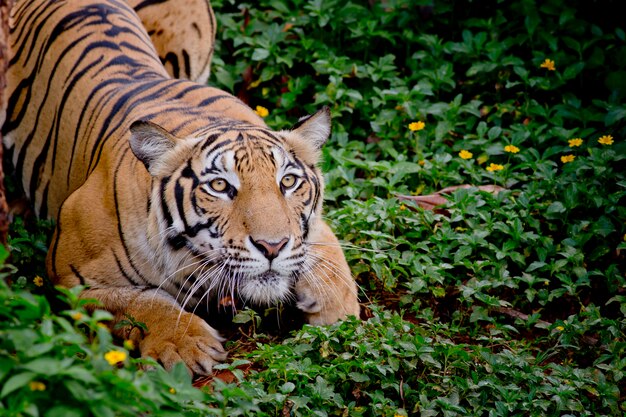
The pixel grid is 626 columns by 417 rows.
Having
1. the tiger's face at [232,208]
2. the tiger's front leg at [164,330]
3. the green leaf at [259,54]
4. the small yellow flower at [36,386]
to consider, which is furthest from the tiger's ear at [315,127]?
the small yellow flower at [36,386]

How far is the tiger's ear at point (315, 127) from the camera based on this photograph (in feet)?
12.9

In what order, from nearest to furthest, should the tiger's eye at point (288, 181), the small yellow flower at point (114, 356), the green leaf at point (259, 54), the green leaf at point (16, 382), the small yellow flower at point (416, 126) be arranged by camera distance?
the green leaf at point (16, 382) < the small yellow flower at point (114, 356) < the tiger's eye at point (288, 181) < the small yellow flower at point (416, 126) < the green leaf at point (259, 54)

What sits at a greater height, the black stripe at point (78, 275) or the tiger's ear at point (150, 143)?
the tiger's ear at point (150, 143)

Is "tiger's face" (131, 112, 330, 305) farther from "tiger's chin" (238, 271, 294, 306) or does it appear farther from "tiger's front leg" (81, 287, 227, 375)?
"tiger's front leg" (81, 287, 227, 375)

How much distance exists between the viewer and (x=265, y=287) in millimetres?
3586

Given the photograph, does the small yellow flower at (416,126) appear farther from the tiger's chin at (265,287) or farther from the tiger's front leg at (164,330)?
the tiger's front leg at (164,330)

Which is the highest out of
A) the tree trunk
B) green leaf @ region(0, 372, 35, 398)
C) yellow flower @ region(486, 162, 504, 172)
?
the tree trunk

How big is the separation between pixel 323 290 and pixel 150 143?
976 millimetres

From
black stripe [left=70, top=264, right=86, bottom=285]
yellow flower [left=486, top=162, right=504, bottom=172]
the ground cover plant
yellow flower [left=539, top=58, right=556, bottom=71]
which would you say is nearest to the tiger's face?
the ground cover plant

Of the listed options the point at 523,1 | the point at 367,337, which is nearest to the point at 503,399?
the point at 367,337

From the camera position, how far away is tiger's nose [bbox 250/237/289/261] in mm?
3424

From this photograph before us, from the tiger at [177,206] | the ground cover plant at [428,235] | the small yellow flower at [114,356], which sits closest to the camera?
the small yellow flower at [114,356]

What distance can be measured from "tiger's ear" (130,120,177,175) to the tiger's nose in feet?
1.92

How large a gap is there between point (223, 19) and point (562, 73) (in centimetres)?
232
